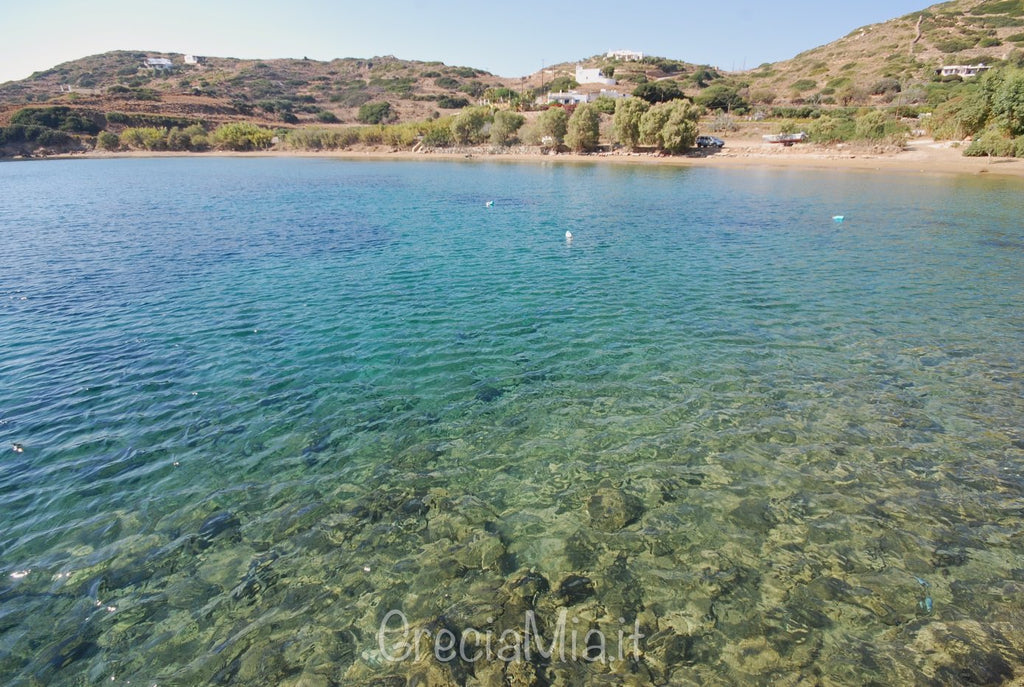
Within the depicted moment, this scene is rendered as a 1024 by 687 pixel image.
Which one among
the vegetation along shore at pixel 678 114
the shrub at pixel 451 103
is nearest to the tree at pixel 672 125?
the vegetation along shore at pixel 678 114

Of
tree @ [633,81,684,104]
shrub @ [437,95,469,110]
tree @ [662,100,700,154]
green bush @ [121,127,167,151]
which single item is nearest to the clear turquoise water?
tree @ [662,100,700,154]

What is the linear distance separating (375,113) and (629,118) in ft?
351

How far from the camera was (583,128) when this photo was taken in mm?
95250

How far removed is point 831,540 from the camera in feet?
24.1

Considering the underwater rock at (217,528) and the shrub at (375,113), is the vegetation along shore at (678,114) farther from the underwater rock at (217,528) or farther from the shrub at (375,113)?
the underwater rock at (217,528)

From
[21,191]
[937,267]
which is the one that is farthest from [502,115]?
[937,267]

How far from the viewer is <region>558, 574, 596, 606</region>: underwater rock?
21.4 ft

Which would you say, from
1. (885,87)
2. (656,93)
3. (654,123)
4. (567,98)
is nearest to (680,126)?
(654,123)

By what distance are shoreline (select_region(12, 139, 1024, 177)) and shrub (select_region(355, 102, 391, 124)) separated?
47.0m

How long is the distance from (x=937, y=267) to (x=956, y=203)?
22.7 meters

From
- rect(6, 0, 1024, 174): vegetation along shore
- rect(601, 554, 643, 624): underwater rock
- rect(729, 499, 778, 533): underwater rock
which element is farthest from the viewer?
rect(6, 0, 1024, 174): vegetation along shore

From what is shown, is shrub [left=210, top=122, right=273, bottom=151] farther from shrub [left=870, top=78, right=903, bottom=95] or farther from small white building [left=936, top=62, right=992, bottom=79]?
small white building [left=936, top=62, right=992, bottom=79]

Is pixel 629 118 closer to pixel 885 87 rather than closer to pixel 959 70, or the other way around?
pixel 885 87

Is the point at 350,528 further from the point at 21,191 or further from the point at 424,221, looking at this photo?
the point at 21,191
